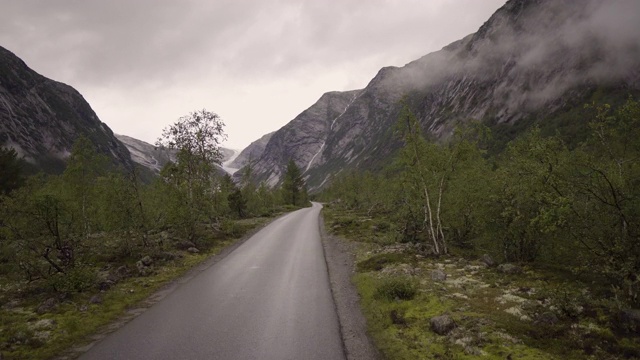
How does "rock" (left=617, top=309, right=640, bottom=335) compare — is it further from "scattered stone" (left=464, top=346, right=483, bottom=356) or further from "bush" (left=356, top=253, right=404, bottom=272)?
"bush" (left=356, top=253, right=404, bottom=272)

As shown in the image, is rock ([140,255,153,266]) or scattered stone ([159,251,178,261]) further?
scattered stone ([159,251,178,261])

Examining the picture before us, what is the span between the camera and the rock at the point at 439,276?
14.8 metres

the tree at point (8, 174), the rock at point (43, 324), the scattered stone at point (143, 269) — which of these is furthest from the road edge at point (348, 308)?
the tree at point (8, 174)

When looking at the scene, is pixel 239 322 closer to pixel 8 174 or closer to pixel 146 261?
pixel 146 261

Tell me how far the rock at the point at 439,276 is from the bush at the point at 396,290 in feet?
5.87

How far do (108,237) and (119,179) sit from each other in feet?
12.9

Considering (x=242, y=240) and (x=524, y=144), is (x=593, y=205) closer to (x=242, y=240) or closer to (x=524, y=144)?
(x=524, y=144)

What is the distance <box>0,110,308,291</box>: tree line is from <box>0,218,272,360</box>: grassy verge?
0.63 m

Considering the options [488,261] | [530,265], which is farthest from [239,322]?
[530,265]

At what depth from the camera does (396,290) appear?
43.4 ft

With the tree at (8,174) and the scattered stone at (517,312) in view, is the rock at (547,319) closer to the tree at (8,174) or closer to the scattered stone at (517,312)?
the scattered stone at (517,312)

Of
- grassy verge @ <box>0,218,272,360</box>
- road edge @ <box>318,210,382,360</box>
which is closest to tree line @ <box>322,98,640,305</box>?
road edge @ <box>318,210,382,360</box>

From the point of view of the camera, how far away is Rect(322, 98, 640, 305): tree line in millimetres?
10031

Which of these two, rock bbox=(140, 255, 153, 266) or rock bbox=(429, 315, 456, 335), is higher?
rock bbox=(140, 255, 153, 266)
